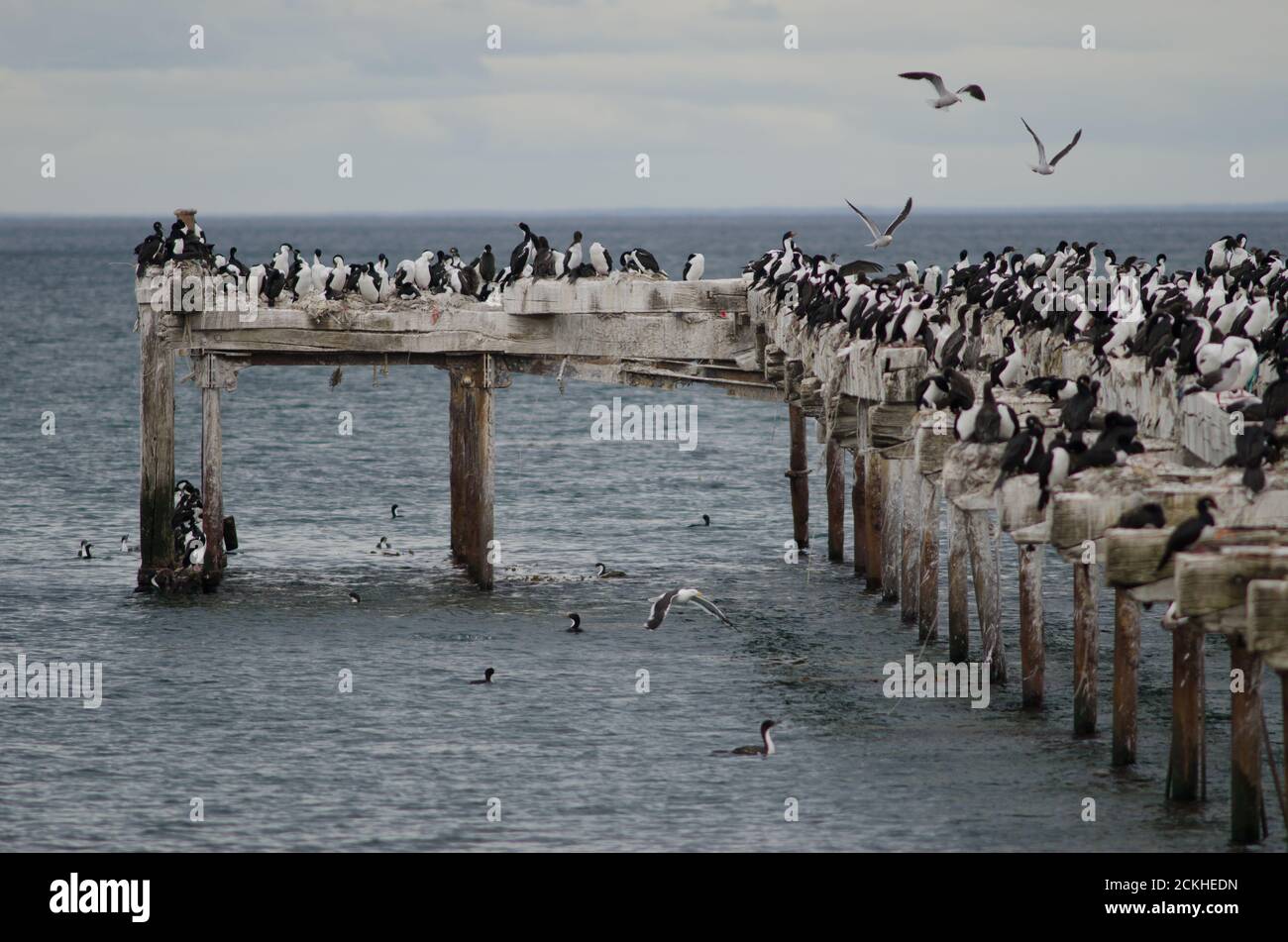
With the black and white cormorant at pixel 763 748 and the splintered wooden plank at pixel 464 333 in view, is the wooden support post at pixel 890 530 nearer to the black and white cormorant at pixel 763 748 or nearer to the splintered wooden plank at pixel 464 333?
the splintered wooden plank at pixel 464 333

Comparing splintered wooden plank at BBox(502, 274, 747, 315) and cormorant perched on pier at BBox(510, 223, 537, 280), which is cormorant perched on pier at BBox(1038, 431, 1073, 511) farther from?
cormorant perched on pier at BBox(510, 223, 537, 280)

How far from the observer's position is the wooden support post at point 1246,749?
59.9ft

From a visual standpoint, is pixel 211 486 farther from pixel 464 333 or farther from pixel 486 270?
Result: pixel 486 270

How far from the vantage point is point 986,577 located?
26828mm

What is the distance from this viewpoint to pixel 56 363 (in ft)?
315

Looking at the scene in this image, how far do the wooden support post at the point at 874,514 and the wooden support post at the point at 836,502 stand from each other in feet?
7.55

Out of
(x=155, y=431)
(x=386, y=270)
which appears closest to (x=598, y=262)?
(x=386, y=270)

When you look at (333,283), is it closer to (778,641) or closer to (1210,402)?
(778,641)

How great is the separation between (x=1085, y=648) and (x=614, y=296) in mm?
13484

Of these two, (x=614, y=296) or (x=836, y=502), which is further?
(x=836, y=502)

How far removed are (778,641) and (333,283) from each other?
35.3ft

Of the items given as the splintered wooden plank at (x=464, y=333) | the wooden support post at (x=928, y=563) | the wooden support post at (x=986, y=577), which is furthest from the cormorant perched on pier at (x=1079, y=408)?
the splintered wooden plank at (x=464, y=333)

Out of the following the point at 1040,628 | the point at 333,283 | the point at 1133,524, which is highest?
the point at 333,283
